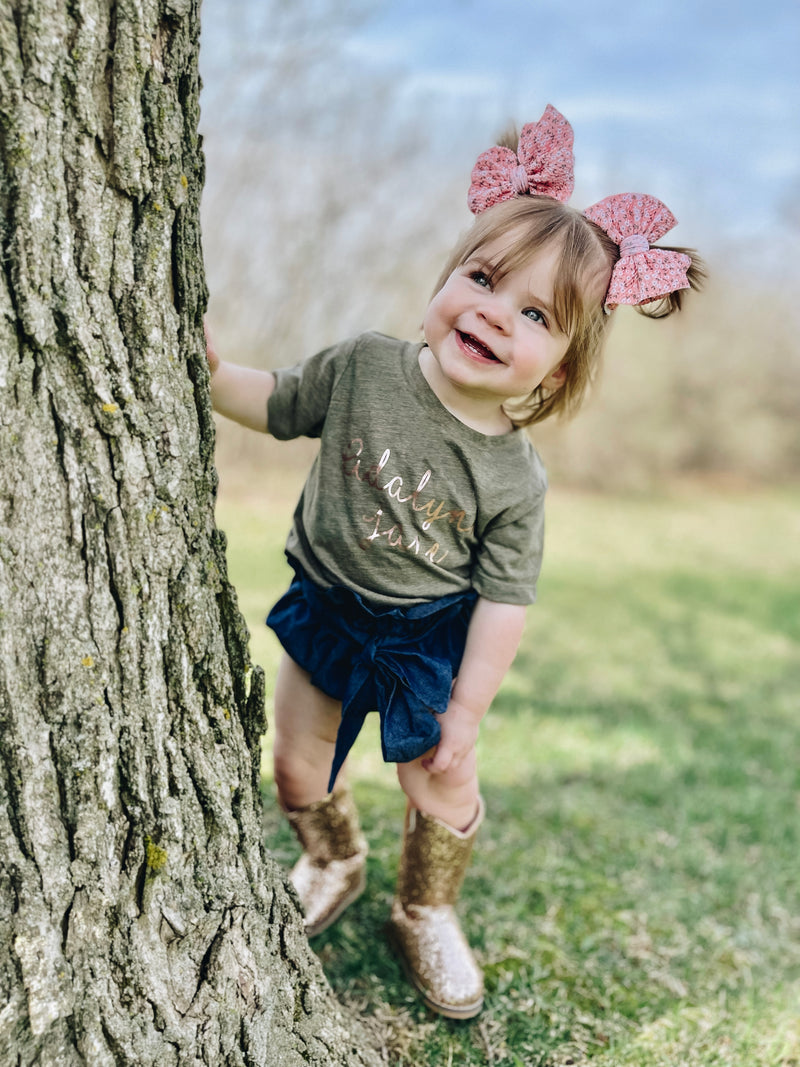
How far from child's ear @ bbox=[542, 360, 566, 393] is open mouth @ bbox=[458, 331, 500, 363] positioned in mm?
178

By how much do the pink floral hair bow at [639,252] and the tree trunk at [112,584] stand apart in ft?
2.46

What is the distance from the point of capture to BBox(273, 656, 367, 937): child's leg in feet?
6.38

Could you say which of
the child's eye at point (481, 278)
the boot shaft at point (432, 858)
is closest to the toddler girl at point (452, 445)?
the child's eye at point (481, 278)

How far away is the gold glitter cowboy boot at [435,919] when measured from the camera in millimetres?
1928

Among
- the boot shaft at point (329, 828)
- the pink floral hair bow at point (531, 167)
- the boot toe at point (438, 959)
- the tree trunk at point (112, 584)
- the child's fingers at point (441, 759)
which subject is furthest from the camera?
the boot shaft at point (329, 828)

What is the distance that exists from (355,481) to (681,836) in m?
2.06

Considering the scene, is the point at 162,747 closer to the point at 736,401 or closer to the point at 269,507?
the point at 269,507

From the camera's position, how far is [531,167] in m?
1.72

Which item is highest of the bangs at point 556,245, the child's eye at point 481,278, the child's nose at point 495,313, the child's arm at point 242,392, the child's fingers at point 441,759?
the bangs at point 556,245

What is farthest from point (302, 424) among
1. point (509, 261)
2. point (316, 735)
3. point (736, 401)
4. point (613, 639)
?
point (736, 401)

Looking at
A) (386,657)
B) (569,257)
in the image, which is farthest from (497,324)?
(386,657)

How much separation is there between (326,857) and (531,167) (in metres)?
1.58

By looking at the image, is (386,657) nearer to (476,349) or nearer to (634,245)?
(476,349)

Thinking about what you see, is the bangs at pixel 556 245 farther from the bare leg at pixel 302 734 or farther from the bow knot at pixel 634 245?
the bare leg at pixel 302 734
